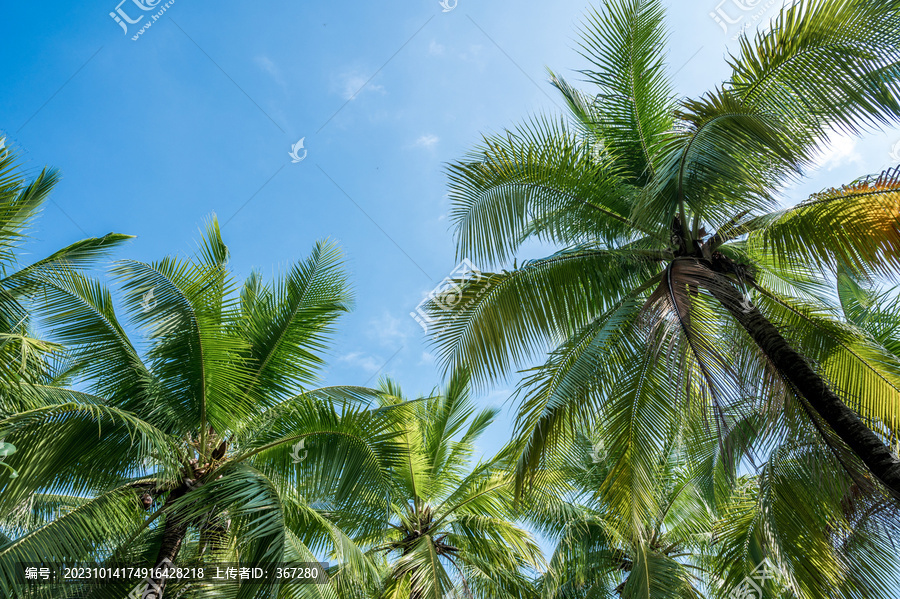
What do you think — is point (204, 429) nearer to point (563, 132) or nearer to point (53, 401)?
point (53, 401)

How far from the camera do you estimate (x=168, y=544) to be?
277 inches

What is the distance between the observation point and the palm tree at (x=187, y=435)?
6.60 metres

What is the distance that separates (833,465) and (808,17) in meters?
4.62

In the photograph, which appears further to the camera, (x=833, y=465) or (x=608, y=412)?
(x=608, y=412)

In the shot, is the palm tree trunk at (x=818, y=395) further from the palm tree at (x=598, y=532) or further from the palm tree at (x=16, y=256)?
the palm tree at (x=16, y=256)

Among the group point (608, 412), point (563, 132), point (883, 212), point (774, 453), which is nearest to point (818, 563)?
point (774, 453)

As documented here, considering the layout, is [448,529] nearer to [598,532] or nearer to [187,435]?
[598,532]

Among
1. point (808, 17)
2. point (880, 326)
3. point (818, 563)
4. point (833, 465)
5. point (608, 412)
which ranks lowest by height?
point (818, 563)

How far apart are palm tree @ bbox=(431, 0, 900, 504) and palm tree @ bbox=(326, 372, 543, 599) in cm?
291

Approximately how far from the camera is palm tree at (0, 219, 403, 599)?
21.6 ft

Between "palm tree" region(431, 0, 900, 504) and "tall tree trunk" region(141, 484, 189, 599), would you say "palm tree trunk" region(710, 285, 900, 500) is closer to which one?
"palm tree" region(431, 0, 900, 504)

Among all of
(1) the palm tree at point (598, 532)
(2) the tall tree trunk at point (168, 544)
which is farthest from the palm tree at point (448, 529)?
(2) the tall tree trunk at point (168, 544)

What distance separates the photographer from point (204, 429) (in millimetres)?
7723

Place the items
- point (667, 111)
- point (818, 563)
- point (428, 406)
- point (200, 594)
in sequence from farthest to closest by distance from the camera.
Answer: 1. point (428, 406)
2. point (667, 111)
3. point (200, 594)
4. point (818, 563)
